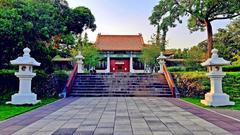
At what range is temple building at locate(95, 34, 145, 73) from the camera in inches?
1313

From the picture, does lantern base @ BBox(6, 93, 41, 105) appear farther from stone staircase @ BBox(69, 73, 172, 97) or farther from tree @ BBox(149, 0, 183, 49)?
tree @ BBox(149, 0, 183, 49)

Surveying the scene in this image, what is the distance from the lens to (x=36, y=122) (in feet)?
21.0

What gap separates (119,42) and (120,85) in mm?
20597

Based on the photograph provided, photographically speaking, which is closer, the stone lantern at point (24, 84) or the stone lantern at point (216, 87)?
the stone lantern at point (216, 87)

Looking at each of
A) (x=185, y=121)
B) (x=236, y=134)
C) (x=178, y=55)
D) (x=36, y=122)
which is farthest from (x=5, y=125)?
(x=178, y=55)

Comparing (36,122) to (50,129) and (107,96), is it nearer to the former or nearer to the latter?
(50,129)

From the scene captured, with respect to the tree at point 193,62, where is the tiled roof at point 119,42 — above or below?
above

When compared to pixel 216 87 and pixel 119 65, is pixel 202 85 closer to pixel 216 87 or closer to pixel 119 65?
pixel 216 87

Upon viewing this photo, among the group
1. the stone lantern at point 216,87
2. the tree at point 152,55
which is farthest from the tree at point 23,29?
the tree at point 152,55

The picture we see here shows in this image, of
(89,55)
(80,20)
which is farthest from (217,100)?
(80,20)

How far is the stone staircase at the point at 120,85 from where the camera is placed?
1412 cm

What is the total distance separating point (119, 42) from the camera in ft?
117

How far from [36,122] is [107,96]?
24.8 ft

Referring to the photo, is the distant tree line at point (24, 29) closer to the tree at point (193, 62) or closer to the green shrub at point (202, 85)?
the green shrub at point (202, 85)
